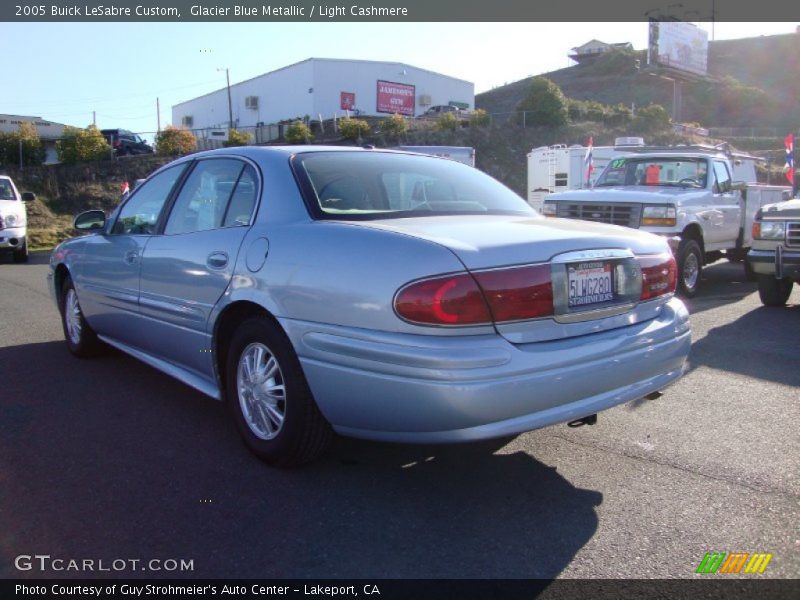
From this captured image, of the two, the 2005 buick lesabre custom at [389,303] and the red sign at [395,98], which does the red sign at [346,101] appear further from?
the 2005 buick lesabre custom at [389,303]

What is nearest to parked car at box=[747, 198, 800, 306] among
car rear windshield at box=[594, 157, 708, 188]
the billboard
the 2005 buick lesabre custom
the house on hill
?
car rear windshield at box=[594, 157, 708, 188]

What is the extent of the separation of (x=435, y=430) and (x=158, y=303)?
7.34 ft

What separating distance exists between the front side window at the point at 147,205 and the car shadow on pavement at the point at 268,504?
1.28m

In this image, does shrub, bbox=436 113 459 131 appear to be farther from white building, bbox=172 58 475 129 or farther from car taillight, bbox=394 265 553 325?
car taillight, bbox=394 265 553 325

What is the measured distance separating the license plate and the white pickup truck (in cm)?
570

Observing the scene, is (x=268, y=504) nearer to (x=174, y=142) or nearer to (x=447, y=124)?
(x=174, y=142)

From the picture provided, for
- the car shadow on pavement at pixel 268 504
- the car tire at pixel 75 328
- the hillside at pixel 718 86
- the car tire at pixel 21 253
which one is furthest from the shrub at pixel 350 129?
the hillside at pixel 718 86

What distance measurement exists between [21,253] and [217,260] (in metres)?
12.9

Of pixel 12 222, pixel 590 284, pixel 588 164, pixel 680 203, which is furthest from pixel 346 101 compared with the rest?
pixel 590 284

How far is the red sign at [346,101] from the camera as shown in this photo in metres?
51.8

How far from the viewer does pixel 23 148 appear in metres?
27.2

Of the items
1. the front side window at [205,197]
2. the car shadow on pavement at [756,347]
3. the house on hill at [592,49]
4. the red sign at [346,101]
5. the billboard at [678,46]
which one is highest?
the house on hill at [592,49]

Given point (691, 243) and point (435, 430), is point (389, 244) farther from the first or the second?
point (691, 243)

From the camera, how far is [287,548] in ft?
9.11
